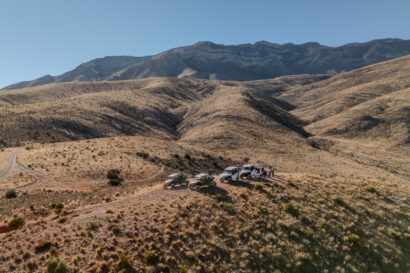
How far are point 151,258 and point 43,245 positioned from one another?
7.57 meters

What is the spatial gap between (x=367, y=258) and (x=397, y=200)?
1476cm

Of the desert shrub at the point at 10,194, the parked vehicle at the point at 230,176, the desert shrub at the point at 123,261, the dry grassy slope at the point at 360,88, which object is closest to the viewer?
the desert shrub at the point at 123,261

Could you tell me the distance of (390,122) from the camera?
98250mm

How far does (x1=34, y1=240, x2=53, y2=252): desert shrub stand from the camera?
1429 cm

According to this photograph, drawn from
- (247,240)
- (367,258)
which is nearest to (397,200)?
(367,258)

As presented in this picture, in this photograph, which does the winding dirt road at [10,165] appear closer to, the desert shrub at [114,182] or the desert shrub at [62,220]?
the desert shrub at [114,182]

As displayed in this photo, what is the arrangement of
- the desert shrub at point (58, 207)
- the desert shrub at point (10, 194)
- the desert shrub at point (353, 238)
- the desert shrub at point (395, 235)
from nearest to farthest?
the desert shrub at point (353, 238), the desert shrub at point (58, 207), the desert shrub at point (395, 235), the desert shrub at point (10, 194)

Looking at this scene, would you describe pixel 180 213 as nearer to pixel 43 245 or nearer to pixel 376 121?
pixel 43 245

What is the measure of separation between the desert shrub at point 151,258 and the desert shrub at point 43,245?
6799 mm

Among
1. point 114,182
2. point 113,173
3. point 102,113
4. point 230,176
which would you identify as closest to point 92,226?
point 230,176

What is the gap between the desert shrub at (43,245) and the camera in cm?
1429

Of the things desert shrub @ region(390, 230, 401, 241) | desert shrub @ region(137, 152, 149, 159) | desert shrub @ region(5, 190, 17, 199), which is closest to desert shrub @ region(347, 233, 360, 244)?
desert shrub @ region(390, 230, 401, 241)

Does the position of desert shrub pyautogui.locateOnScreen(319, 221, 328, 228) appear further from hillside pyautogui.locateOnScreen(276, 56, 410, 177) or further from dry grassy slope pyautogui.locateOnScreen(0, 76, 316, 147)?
dry grassy slope pyautogui.locateOnScreen(0, 76, 316, 147)

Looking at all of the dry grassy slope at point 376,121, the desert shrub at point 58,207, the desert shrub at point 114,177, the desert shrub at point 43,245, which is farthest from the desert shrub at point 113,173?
the dry grassy slope at point 376,121
